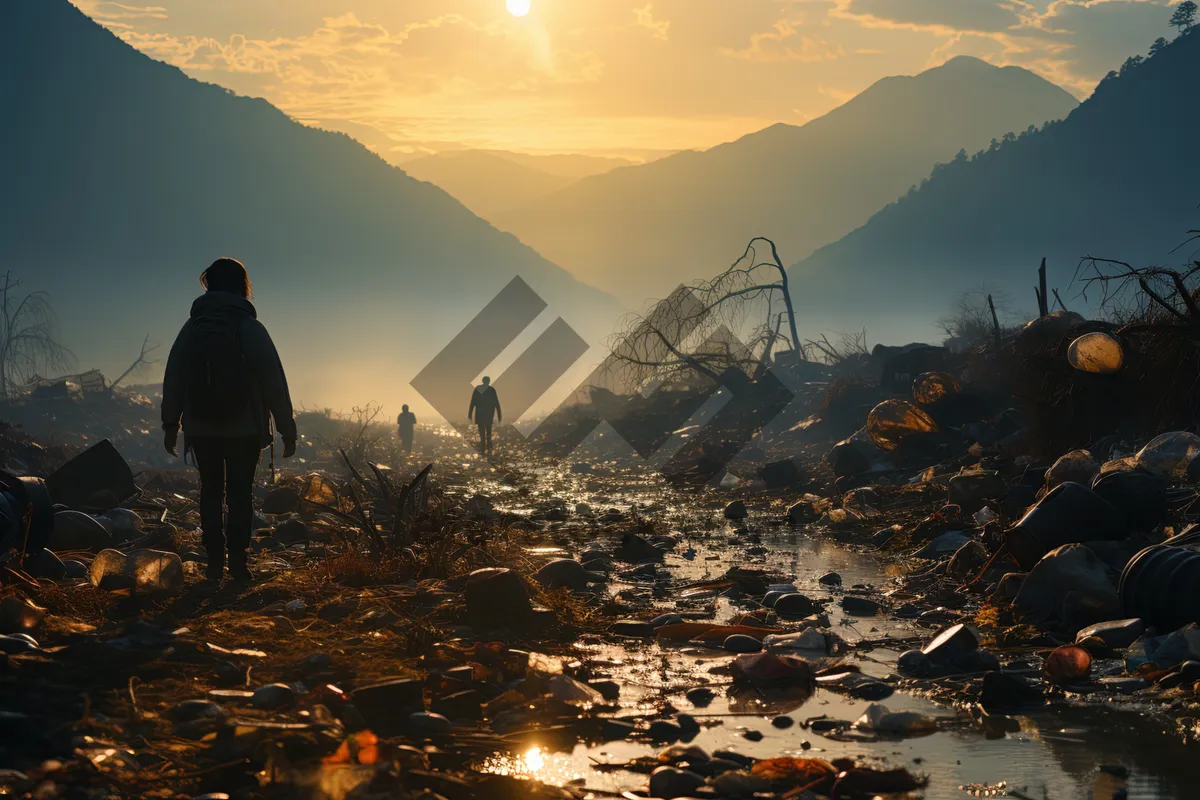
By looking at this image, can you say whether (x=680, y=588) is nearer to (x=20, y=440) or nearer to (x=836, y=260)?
(x=20, y=440)

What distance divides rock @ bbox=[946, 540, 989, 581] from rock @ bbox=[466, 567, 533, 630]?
10.7 ft

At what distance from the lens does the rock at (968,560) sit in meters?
6.87

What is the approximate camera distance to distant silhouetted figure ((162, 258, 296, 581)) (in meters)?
5.49

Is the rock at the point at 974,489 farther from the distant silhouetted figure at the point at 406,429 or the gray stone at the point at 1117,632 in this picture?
the distant silhouetted figure at the point at 406,429

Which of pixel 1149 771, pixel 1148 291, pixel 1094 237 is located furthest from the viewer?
pixel 1094 237

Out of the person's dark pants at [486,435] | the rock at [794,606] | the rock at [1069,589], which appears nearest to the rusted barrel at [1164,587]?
the rock at [1069,589]

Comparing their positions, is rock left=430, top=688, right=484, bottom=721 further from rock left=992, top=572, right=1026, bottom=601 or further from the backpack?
rock left=992, top=572, right=1026, bottom=601

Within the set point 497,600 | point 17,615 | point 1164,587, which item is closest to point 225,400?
point 17,615

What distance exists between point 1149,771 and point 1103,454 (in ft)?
22.8

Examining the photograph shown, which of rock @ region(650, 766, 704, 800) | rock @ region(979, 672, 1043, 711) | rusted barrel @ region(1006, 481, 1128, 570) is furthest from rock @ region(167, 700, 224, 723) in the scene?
rusted barrel @ region(1006, 481, 1128, 570)

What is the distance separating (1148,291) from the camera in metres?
7.58

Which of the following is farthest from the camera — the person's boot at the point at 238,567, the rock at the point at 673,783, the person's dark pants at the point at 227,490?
the person's boot at the point at 238,567

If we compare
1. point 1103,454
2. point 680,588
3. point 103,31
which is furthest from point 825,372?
point 103,31

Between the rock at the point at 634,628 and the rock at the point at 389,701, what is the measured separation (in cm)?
180
